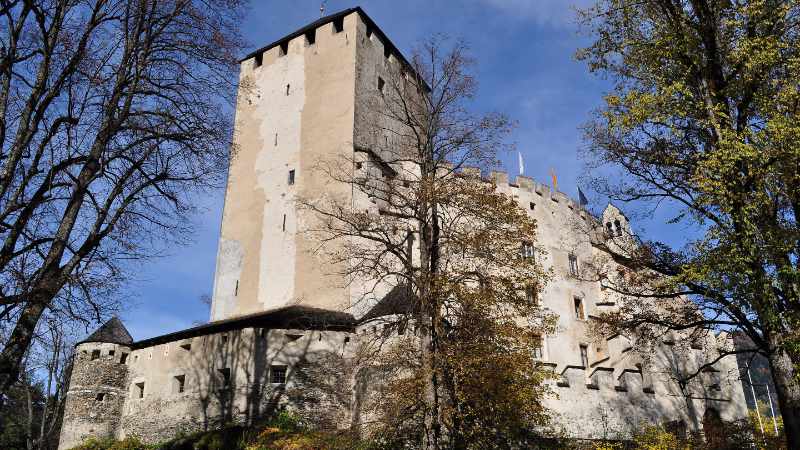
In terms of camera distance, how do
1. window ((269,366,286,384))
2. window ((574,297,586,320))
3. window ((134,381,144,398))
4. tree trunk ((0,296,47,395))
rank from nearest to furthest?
tree trunk ((0,296,47,395)) → window ((269,366,286,384)) → window ((134,381,144,398)) → window ((574,297,586,320))

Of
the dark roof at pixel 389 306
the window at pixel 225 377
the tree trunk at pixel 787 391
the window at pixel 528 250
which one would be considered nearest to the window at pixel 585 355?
the window at pixel 528 250

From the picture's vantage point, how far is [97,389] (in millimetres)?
24250

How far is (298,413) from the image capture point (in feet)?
67.2

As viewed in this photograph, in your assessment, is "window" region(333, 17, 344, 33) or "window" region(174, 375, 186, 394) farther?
"window" region(333, 17, 344, 33)

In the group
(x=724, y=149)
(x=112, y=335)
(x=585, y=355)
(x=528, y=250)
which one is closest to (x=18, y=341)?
(x=724, y=149)

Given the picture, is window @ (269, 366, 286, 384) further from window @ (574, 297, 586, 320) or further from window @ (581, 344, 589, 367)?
window @ (574, 297, 586, 320)

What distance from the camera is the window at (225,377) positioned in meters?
21.4

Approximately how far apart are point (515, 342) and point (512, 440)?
3.98 m

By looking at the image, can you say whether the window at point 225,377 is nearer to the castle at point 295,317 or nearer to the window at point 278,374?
the castle at point 295,317

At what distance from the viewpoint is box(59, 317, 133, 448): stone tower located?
23656mm

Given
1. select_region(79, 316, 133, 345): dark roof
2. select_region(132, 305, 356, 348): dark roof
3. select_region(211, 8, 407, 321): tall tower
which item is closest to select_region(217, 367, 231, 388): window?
select_region(132, 305, 356, 348): dark roof

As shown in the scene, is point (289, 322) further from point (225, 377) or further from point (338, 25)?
point (338, 25)

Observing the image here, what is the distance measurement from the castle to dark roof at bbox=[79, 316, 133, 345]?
0.25 ft

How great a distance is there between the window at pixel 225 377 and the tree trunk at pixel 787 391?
16.5 meters
